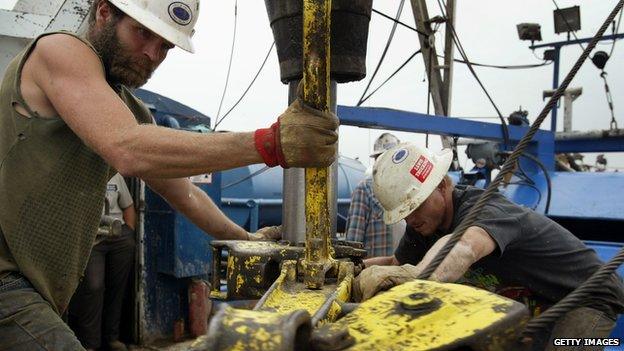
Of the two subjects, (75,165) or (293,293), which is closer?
(293,293)

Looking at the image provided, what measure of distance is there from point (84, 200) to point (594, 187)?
167 inches

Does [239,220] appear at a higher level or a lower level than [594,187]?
lower

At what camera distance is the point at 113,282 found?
161 inches

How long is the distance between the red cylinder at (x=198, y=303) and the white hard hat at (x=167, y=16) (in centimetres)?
290

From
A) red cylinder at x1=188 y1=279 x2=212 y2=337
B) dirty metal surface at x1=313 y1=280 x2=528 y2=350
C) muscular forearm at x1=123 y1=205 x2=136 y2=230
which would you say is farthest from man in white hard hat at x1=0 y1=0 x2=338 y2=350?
red cylinder at x1=188 y1=279 x2=212 y2=337

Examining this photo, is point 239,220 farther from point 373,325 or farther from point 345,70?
point 373,325

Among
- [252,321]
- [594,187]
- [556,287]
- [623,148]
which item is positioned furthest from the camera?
[623,148]

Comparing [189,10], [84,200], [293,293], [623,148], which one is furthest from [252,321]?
[623,148]

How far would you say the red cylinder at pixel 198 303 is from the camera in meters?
4.46

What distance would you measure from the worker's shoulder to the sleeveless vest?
30 mm

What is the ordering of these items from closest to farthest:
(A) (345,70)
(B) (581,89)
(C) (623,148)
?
(A) (345,70)
(C) (623,148)
(B) (581,89)

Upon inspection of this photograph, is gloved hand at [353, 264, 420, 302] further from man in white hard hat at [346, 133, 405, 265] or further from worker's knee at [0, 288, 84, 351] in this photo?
man in white hard hat at [346, 133, 405, 265]

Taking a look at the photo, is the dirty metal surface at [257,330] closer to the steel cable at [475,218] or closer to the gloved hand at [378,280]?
the steel cable at [475,218]

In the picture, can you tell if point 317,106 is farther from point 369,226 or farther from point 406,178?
point 369,226
